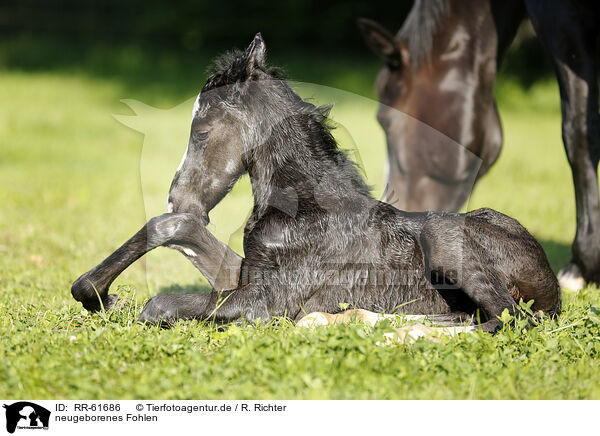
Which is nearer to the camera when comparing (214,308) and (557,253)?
(214,308)

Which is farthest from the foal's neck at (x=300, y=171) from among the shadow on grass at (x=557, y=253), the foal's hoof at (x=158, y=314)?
the shadow on grass at (x=557, y=253)

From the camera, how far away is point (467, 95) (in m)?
5.48

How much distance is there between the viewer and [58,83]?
2073 cm

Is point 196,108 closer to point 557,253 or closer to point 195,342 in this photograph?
point 195,342

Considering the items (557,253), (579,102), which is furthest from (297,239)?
(557,253)

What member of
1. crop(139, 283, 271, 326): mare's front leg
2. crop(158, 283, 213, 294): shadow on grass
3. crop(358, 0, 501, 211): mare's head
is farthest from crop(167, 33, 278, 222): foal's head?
crop(358, 0, 501, 211): mare's head

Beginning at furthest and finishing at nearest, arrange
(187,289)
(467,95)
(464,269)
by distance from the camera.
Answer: (467,95) → (187,289) → (464,269)

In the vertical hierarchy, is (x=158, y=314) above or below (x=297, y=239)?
below

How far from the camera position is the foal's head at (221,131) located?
366 centimetres

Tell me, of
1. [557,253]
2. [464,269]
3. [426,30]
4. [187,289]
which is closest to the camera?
[464,269]

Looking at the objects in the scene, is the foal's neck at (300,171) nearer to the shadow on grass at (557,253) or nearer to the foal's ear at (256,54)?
the foal's ear at (256,54)
